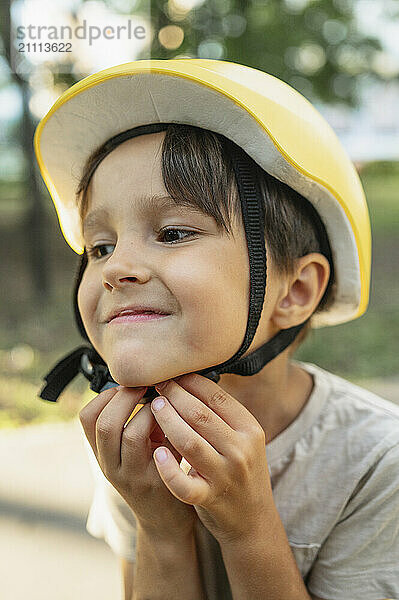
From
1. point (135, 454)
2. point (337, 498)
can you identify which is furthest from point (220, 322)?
point (337, 498)

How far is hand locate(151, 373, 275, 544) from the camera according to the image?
961 mm

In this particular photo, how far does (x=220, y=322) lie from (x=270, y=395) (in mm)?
339

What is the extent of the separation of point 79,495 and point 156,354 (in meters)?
1.55

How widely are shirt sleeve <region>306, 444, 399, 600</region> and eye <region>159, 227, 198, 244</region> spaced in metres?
0.54

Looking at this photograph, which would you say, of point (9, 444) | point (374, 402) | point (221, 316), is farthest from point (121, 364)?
point (9, 444)

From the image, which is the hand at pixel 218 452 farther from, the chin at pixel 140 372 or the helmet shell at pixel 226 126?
the helmet shell at pixel 226 126

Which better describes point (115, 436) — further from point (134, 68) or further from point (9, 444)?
point (9, 444)

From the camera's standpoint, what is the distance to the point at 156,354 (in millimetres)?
970

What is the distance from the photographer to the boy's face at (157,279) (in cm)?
98

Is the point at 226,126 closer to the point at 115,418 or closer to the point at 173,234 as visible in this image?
the point at 173,234

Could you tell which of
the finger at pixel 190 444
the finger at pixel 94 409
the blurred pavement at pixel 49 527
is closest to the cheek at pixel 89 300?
the finger at pixel 94 409

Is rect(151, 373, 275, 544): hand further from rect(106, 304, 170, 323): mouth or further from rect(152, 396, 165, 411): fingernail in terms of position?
rect(106, 304, 170, 323): mouth

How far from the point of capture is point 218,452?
992 millimetres

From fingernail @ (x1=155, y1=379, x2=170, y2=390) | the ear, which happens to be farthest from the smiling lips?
the ear
